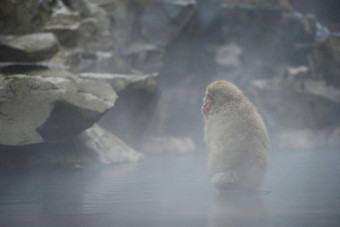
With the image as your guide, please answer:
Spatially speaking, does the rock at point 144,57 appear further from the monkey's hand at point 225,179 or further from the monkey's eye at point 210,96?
the monkey's hand at point 225,179

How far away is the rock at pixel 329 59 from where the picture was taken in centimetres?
1202

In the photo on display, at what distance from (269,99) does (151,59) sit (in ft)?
9.63

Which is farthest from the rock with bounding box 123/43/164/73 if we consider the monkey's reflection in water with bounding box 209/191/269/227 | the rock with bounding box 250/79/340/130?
the monkey's reflection in water with bounding box 209/191/269/227

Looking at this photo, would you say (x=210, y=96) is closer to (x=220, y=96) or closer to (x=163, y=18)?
(x=220, y=96)

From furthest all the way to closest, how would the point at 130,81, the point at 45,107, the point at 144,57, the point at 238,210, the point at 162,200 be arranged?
the point at 144,57
the point at 130,81
the point at 45,107
the point at 162,200
the point at 238,210

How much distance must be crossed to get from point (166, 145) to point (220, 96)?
19.5 feet

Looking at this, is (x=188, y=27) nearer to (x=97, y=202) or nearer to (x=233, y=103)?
(x=233, y=103)

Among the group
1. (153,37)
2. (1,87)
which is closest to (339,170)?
(1,87)

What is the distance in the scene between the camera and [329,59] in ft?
39.9

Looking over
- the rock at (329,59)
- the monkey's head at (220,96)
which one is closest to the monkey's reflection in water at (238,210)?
the monkey's head at (220,96)

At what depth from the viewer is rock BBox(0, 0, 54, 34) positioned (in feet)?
23.1

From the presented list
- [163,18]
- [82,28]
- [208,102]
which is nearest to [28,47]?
[82,28]

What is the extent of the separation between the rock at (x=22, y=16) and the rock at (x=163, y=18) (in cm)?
346

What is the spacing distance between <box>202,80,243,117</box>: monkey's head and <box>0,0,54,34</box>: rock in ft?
13.4
